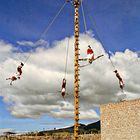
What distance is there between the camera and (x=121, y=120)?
Result: 4119 centimetres

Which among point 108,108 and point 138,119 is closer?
point 138,119

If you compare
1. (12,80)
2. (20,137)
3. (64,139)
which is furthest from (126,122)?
(12,80)

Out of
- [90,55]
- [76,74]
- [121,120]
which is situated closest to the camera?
[76,74]

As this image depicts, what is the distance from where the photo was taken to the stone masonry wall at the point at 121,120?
1547 inches

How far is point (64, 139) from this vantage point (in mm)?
55938

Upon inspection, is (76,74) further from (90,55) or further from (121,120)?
(121,120)

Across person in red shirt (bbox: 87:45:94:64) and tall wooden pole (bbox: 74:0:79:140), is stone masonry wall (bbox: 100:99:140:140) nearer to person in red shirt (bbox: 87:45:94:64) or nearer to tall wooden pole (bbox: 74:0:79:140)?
person in red shirt (bbox: 87:45:94:64)

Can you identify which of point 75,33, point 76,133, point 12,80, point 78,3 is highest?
point 78,3

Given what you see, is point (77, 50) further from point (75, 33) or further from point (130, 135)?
point (130, 135)

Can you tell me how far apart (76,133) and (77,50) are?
9.61 ft

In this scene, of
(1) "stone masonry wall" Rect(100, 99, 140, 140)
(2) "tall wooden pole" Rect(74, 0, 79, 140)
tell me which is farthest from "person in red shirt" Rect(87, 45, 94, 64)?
(1) "stone masonry wall" Rect(100, 99, 140, 140)

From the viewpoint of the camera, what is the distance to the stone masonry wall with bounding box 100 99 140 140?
3928cm

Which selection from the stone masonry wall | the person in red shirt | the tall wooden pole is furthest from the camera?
the stone masonry wall

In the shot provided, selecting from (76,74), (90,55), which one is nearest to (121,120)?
(90,55)
